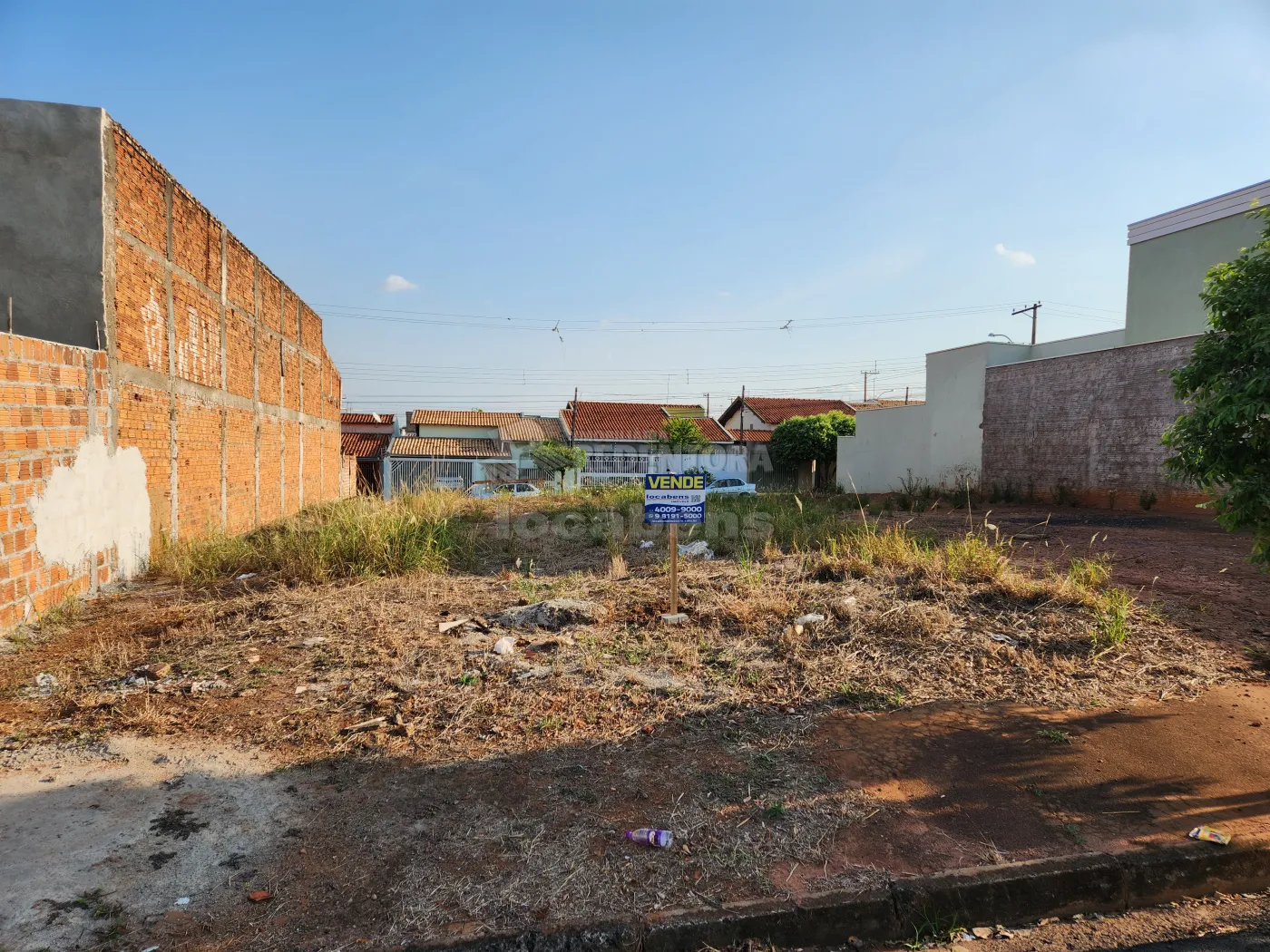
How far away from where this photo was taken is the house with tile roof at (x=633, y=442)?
109 feet

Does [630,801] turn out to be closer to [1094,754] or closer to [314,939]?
[314,939]

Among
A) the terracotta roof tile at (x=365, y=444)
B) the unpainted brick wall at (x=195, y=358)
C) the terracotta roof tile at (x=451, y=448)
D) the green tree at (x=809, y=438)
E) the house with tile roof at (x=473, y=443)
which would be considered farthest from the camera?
the terracotta roof tile at (x=365, y=444)

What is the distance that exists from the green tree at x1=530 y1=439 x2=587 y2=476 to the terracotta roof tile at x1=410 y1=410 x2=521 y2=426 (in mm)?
7673

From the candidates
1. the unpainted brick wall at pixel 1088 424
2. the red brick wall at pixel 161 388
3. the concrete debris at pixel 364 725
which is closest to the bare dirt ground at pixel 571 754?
the concrete debris at pixel 364 725

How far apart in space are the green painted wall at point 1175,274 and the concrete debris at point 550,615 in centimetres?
1699

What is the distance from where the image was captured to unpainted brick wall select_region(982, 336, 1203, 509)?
14.3m

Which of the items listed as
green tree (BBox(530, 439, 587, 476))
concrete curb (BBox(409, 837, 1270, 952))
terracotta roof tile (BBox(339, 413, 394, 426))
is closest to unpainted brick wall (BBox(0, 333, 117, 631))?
concrete curb (BBox(409, 837, 1270, 952))

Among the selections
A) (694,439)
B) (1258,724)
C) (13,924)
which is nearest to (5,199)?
(13,924)

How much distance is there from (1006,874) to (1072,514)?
552 inches

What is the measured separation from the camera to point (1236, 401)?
3391 millimetres

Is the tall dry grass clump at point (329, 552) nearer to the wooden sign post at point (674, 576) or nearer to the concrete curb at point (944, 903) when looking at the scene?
the wooden sign post at point (674, 576)

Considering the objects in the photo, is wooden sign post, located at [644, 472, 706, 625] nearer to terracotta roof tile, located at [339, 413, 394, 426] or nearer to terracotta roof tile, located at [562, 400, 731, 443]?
terracotta roof tile, located at [562, 400, 731, 443]

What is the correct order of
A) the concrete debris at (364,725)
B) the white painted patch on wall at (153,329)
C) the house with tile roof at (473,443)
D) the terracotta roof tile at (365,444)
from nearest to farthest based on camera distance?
the concrete debris at (364,725) < the white painted patch on wall at (153,329) < the house with tile roof at (473,443) < the terracotta roof tile at (365,444)

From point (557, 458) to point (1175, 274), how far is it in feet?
73.3
